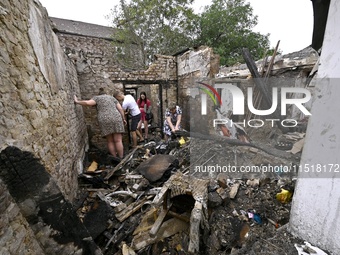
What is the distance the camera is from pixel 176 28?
9961mm

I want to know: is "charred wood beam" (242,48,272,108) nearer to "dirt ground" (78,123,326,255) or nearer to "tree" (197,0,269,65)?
"dirt ground" (78,123,326,255)

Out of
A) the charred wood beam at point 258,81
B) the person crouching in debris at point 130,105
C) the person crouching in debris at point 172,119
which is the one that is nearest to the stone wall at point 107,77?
the person crouching in debris at point 130,105

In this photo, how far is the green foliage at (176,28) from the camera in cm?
929

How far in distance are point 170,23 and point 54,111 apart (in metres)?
9.53

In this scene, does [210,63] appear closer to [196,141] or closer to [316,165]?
[196,141]

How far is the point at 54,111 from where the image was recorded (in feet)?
7.68

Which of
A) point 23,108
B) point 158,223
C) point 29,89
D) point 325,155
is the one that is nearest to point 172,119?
point 158,223

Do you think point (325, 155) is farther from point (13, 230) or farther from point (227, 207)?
point (13, 230)

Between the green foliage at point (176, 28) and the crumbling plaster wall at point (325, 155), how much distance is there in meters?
9.96

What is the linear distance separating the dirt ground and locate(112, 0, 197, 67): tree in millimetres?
8432

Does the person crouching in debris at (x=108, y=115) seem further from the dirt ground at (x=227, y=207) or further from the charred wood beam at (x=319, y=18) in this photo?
the charred wood beam at (x=319, y=18)

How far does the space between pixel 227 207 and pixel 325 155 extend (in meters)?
1.52

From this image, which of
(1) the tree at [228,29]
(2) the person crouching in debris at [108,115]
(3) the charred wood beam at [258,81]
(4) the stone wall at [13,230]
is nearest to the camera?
(4) the stone wall at [13,230]

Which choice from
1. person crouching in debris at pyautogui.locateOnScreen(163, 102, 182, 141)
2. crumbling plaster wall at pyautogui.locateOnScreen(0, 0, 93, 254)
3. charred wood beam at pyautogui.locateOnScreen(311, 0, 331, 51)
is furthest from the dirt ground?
charred wood beam at pyautogui.locateOnScreen(311, 0, 331, 51)
